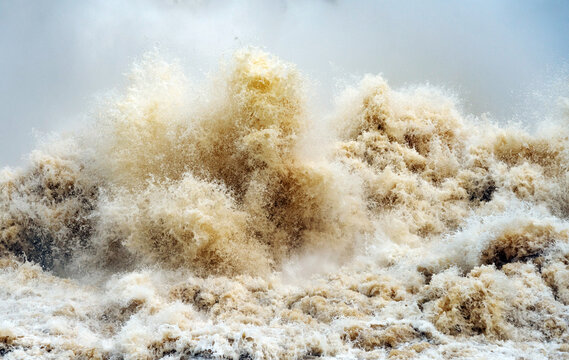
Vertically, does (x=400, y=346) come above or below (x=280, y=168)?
below

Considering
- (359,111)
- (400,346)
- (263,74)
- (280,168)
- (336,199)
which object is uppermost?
(359,111)

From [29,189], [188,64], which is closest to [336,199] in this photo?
[188,64]

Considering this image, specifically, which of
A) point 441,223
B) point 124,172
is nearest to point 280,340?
point 441,223

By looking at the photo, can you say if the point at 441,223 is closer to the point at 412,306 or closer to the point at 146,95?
the point at 412,306

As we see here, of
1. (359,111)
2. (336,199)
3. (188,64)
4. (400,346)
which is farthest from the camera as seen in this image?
(359,111)

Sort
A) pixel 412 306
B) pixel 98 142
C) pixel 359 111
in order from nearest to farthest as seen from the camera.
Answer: pixel 412 306
pixel 98 142
pixel 359 111

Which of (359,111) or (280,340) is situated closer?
(280,340)
